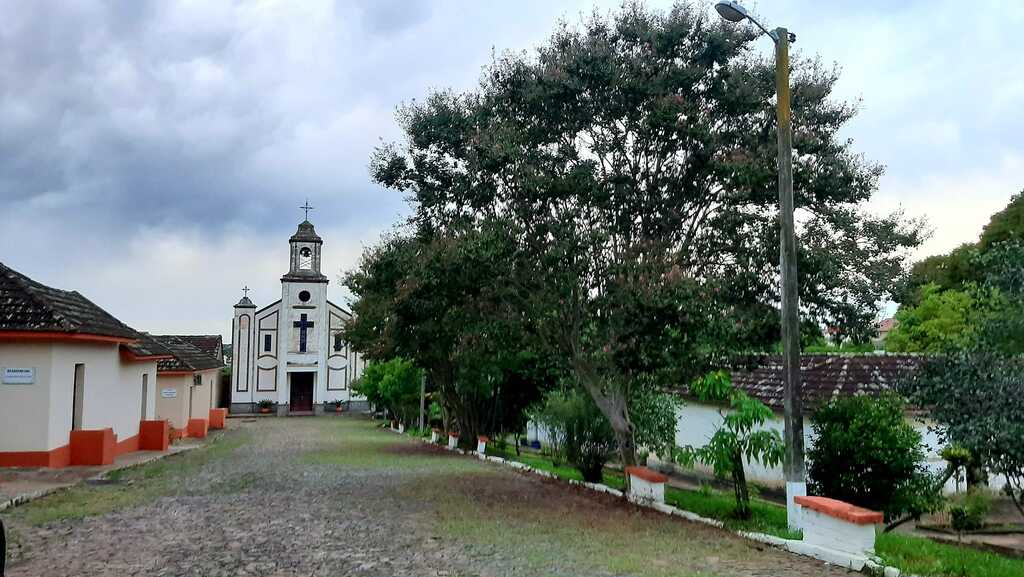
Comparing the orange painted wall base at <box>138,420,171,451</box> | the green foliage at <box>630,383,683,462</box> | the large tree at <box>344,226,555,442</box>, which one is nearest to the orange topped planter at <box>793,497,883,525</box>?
the large tree at <box>344,226,555,442</box>

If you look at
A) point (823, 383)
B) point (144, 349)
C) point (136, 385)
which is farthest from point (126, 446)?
point (823, 383)

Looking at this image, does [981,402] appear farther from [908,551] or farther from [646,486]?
[646,486]

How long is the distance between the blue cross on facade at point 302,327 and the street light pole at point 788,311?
44003 mm

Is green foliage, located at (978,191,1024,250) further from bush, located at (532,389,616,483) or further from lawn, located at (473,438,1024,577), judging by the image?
lawn, located at (473,438,1024,577)

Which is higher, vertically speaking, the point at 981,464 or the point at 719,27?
the point at 719,27

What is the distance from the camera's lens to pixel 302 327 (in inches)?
2031

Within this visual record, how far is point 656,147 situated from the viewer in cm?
1288

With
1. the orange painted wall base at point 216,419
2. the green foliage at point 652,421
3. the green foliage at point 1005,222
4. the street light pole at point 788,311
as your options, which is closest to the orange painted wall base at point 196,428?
the orange painted wall base at point 216,419

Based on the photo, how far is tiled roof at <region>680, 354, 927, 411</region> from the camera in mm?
17938

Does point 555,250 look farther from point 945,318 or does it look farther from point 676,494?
point 945,318

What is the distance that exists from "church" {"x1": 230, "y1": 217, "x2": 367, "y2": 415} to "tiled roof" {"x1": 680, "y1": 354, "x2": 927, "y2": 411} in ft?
113

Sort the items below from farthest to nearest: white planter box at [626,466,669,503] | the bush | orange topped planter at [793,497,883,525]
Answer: the bush → white planter box at [626,466,669,503] → orange topped planter at [793,497,883,525]

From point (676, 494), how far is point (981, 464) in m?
5.98

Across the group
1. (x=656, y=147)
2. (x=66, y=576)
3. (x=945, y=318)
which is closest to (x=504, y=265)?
(x=656, y=147)
